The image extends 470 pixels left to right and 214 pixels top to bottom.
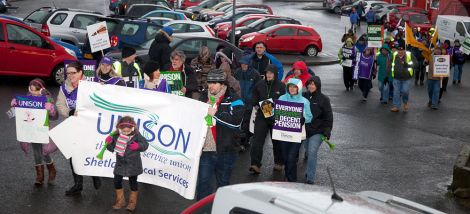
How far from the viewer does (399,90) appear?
1878 cm

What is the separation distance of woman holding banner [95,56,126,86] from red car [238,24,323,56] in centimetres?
1946

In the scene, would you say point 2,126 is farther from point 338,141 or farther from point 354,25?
point 354,25

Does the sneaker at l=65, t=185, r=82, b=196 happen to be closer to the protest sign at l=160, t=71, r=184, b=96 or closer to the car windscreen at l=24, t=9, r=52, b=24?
the protest sign at l=160, t=71, r=184, b=96

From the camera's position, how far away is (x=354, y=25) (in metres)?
45.4

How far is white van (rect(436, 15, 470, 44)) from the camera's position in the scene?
35250 mm

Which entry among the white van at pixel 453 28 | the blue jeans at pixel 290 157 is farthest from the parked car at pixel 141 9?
the blue jeans at pixel 290 157

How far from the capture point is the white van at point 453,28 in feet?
116

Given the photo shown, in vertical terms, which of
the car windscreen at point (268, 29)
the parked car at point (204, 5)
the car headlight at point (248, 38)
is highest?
the car windscreen at point (268, 29)

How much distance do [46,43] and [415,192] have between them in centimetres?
1084

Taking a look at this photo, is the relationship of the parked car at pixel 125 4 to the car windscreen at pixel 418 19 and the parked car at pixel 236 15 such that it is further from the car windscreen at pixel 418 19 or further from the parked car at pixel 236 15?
the car windscreen at pixel 418 19

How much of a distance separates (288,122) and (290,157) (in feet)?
1.74

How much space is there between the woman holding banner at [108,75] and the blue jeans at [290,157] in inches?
94.2

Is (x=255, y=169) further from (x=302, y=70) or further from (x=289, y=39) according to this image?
(x=289, y=39)

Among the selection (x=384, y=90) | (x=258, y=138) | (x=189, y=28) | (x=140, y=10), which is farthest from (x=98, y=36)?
(x=140, y=10)
